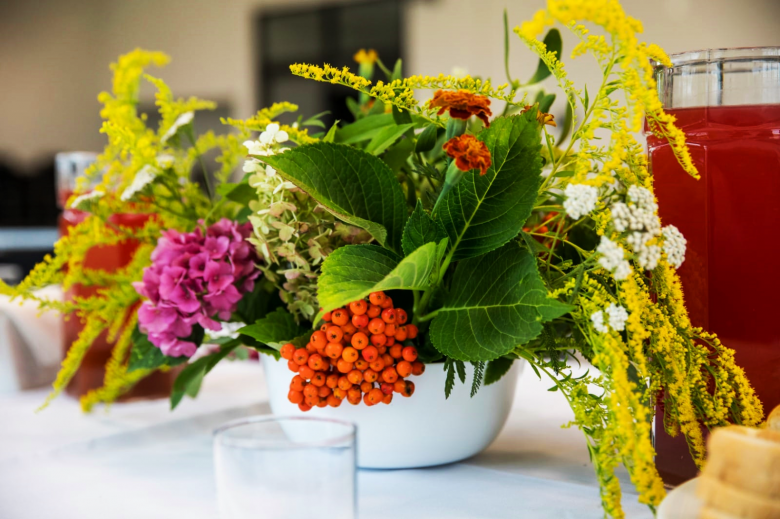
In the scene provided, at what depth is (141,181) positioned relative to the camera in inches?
20.5

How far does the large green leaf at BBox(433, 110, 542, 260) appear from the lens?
13.8 inches

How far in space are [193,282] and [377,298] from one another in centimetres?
16

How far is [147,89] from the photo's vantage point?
17.2 ft

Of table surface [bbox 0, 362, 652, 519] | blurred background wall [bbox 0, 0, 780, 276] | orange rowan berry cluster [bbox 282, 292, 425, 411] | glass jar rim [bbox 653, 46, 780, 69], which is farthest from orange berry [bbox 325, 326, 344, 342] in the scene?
blurred background wall [bbox 0, 0, 780, 276]

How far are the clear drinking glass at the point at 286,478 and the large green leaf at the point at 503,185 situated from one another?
14cm

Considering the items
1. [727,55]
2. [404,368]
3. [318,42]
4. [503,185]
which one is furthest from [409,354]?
[318,42]

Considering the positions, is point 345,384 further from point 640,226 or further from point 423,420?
point 640,226

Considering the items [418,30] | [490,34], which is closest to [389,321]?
[490,34]

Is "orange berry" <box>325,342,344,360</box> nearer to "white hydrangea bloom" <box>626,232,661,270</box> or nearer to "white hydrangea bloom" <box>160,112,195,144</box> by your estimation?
"white hydrangea bloom" <box>626,232,661,270</box>

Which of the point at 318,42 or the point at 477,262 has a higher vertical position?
the point at 318,42

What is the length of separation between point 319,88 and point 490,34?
1257 mm

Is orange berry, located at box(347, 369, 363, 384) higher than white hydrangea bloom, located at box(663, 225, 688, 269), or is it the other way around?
white hydrangea bloom, located at box(663, 225, 688, 269)

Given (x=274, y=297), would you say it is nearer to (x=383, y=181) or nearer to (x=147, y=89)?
(x=383, y=181)

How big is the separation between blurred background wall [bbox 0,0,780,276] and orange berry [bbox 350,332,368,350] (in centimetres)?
266
